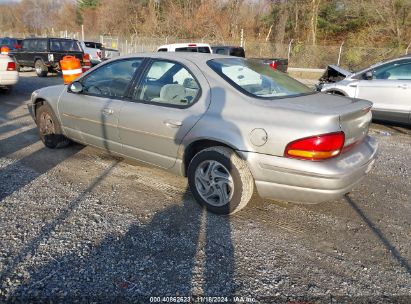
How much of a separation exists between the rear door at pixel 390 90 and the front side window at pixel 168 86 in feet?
16.9

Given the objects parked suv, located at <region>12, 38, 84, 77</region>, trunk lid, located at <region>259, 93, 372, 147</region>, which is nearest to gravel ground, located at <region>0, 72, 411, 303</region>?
trunk lid, located at <region>259, 93, 372, 147</region>

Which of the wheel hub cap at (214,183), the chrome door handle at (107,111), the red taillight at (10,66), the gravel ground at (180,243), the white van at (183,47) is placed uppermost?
the white van at (183,47)

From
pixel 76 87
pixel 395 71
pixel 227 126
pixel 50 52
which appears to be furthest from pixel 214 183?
pixel 50 52

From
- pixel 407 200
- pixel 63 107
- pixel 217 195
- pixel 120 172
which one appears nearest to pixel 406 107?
pixel 407 200

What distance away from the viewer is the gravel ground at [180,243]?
231cm

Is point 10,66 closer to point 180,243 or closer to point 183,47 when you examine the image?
point 183,47

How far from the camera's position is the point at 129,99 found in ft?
12.3

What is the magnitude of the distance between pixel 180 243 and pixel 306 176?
4.01ft

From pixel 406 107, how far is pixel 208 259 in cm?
581

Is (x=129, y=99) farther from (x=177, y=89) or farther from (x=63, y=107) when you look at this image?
(x=63, y=107)

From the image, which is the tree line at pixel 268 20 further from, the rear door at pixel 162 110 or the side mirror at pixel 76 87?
the side mirror at pixel 76 87

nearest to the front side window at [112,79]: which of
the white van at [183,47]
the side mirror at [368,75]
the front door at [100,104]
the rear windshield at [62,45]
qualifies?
the front door at [100,104]

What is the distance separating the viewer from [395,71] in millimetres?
6801

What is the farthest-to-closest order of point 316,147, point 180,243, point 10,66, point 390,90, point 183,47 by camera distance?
1. point 183,47
2. point 10,66
3. point 390,90
4. point 180,243
5. point 316,147
